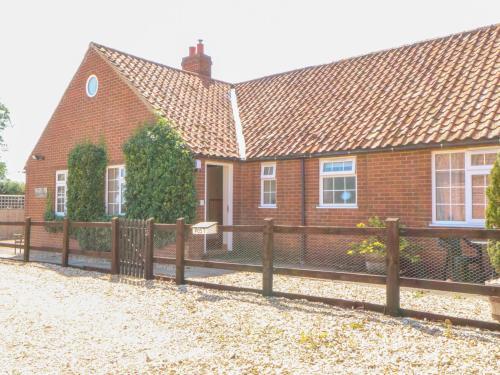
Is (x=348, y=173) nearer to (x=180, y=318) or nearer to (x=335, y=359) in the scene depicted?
(x=180, y=318)

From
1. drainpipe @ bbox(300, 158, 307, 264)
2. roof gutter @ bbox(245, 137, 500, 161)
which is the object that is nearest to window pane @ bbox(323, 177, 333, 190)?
drainpipe @ bbox(300, 158, 307, 264)

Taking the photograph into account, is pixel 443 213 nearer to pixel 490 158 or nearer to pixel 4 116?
pixel 490 158

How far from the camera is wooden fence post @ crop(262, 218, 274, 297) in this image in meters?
8.04

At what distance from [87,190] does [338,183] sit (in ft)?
26.0

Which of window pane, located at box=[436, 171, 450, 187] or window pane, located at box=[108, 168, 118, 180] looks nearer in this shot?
window pane, located at box=[436, 171, 450, 187]

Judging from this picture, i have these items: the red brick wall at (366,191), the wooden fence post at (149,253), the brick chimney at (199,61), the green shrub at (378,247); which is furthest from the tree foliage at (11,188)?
the green shrub at (378,247)

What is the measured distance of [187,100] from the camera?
16031 millimetres

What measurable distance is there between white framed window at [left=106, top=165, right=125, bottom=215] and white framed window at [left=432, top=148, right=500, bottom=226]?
9.12m

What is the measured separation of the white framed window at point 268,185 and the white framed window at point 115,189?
4360 mm

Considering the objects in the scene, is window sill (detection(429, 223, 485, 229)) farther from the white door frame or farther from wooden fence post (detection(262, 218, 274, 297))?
the white door frame

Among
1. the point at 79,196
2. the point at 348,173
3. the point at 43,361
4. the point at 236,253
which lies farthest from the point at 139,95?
the point at 43,361

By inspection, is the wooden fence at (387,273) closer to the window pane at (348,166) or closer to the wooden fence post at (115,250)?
the wooden fence post at (115,250)

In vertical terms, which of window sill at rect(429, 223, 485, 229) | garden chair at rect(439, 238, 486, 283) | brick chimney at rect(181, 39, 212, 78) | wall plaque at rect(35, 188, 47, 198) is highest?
brick chimney at rect(181, 39, 212, 78)

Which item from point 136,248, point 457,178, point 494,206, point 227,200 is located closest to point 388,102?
point 457,178
